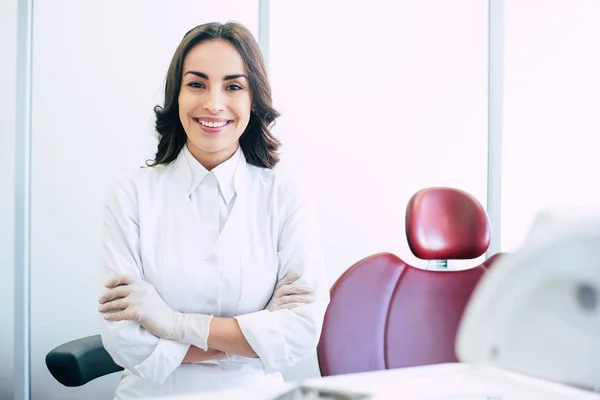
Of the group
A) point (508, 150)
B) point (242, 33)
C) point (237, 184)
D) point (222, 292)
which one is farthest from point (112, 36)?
point (508, 150)

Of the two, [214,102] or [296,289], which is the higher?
[214,102]

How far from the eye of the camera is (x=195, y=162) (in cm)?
156

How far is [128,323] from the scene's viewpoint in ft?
4.35

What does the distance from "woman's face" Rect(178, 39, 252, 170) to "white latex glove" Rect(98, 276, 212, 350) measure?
445 mm

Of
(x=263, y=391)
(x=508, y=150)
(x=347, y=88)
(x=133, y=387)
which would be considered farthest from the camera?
(x=508, y=150)

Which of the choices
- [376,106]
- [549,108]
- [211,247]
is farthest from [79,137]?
[549,108]

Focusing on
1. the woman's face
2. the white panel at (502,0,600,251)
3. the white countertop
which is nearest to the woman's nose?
the woman's face

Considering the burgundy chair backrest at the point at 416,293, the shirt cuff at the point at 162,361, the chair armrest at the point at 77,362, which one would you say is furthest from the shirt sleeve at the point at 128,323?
the burgundy chair backrest at the point at 416,293

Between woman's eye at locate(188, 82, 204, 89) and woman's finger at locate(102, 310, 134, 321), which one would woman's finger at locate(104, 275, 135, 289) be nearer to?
woman's finger at locate(102, 310, 134, 321)

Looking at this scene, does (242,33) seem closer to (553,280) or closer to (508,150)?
(553,280)

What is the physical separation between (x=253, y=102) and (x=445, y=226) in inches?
26.8

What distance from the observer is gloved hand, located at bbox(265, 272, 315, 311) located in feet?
4.65

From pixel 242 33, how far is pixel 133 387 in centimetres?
102

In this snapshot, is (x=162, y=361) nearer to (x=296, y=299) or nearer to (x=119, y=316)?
(x=119, y=316)
